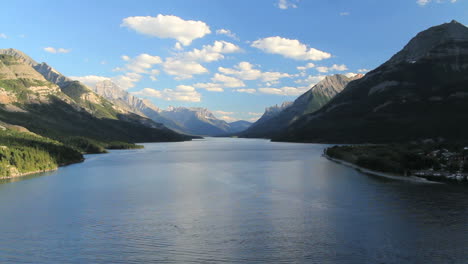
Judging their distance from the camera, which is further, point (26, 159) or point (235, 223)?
point (26, 159)

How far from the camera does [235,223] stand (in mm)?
45625

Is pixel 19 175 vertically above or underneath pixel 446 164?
underneath

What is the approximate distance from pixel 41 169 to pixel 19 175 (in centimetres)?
1233

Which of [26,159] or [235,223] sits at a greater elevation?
[26,159]

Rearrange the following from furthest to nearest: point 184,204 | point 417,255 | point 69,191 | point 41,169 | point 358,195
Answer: point 41,169 < point 69,191 < point 358,195 < point 184,204 < point 417,255

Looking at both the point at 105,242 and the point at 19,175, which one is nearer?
the point at 105,242

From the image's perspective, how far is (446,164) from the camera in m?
105

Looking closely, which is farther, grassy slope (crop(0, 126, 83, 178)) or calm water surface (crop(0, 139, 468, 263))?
grassy slope (crop(0, 126, 83, 178))

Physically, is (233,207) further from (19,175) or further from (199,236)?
(19,175)

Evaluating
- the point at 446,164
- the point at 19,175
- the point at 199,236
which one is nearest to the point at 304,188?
the point at 199,236

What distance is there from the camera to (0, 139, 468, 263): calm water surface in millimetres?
34188

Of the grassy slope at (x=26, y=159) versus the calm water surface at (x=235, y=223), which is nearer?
the calm water surface at (x=235, y=223)

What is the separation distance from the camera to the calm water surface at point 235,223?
34.2m

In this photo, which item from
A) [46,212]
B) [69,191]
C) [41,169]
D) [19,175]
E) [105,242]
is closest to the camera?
[105,242]
